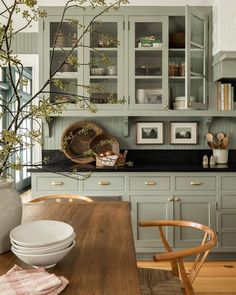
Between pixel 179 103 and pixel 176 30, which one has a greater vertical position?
pixel 176 30

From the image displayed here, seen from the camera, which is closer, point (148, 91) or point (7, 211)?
point (7, 211)

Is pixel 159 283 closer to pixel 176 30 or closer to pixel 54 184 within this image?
pixel 54 184

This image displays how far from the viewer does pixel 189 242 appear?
10.3ft

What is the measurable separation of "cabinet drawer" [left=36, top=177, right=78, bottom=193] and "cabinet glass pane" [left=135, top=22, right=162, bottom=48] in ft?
5.28

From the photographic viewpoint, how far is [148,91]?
3.43m

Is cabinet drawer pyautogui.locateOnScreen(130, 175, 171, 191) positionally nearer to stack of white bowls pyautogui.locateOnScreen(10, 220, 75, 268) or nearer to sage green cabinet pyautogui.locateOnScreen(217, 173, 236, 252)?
sage green cabinet pyautogui.locateOnScreen(217, 173, 236, 252)

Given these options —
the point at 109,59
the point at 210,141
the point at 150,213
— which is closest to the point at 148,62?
the point at 109,59

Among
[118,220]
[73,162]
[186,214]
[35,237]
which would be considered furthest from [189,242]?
[35,237]

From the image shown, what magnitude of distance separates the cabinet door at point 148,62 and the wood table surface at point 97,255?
1.80m

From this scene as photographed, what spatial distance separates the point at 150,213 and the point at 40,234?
2069 mm

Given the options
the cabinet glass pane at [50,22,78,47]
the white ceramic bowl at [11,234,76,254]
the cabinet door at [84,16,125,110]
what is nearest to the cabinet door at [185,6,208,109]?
the cabinet door at [84,16,125,110]

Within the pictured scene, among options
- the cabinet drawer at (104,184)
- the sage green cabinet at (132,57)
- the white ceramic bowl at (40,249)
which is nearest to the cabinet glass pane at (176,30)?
the sage green cabinet at (132,57)

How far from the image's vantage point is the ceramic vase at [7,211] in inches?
46.4

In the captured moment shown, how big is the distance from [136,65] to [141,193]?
137 centimetres
